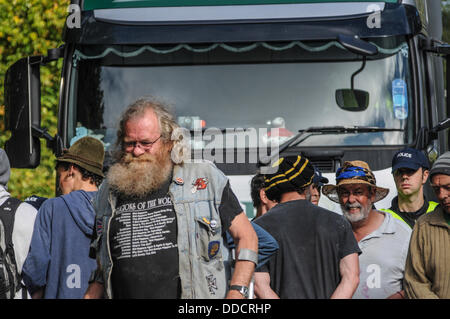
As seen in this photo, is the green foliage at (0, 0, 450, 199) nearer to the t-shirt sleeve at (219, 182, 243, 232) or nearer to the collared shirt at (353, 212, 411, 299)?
the collared shirt at (353, 212, 411, 299)

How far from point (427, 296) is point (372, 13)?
8.46 ft

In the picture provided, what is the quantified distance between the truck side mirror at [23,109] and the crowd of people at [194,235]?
1317 millimetres

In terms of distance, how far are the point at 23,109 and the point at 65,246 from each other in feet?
6.65

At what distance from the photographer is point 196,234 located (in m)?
4.09

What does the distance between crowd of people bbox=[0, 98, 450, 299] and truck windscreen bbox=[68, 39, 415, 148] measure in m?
0.90

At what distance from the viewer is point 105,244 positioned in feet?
13.7

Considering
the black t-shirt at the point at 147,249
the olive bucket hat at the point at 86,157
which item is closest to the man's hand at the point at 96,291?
the black t-shirt at the point at 147,249

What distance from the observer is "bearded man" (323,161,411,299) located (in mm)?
5160

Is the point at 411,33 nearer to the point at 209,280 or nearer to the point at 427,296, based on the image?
the point at 427,296

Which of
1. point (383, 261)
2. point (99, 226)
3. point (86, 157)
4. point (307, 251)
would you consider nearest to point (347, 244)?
point (307, 251)

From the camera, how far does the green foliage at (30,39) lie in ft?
41.1

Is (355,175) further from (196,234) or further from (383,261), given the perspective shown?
(196,234)

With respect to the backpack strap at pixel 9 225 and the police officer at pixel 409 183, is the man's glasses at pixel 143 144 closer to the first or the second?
the backpack strap at pixel 9 225
